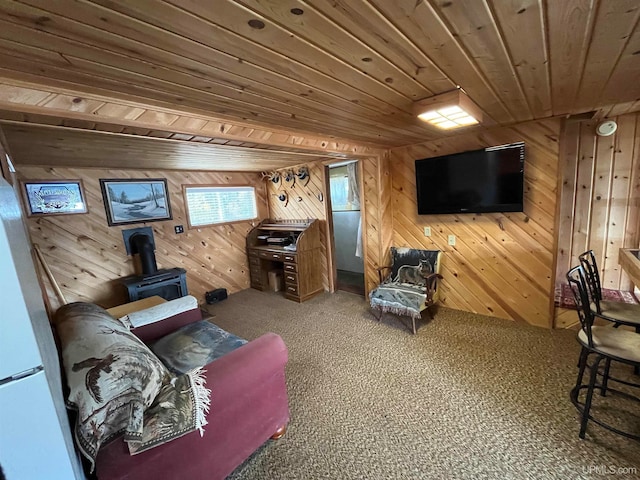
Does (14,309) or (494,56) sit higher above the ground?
(494,56)

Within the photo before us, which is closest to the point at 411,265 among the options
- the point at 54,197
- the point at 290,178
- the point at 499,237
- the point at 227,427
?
the point at 499,237

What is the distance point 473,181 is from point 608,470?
2.47 meters

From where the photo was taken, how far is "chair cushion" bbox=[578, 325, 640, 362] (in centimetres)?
148

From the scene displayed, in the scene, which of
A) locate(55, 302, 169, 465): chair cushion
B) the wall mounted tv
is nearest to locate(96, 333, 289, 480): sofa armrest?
locate(55, 302, 169, 465): chair cushion

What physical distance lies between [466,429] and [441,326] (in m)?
1.40

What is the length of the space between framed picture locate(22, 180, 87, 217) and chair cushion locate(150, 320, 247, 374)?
235 centimetres

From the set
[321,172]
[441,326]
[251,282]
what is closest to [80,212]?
[251,282]

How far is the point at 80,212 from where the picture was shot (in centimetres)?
329

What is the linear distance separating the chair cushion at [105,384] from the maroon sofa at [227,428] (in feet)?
0.35

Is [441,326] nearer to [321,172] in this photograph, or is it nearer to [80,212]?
[321,172]

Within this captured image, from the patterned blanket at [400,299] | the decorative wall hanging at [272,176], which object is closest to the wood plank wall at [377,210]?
the patterned blanket at [400,299]

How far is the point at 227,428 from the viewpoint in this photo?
1.40m

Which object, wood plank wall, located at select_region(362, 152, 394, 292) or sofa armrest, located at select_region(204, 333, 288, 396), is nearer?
sofa armrest, located at select_region(204, 333, 288, 396)

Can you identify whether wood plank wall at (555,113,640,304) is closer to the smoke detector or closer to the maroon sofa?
the smoke detector
